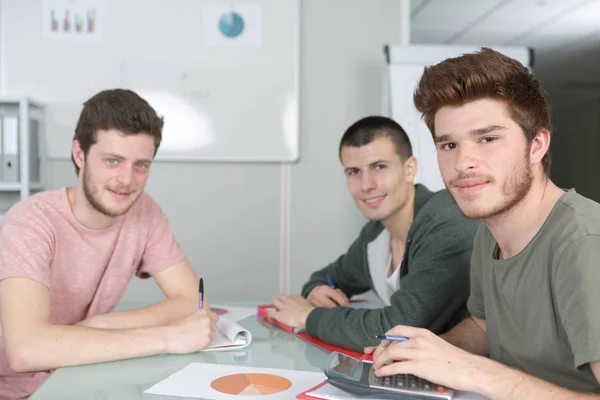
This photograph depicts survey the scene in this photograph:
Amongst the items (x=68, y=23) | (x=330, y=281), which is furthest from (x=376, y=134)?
(x=68, y=23)

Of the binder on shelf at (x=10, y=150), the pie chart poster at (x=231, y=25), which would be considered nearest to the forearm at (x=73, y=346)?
the binder on shelf at (x=10, y=150)

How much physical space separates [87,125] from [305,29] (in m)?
1.82

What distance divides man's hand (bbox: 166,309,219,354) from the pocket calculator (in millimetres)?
405

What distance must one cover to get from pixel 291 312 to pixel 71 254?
0.62 m

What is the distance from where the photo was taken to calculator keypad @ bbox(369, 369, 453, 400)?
96 cm

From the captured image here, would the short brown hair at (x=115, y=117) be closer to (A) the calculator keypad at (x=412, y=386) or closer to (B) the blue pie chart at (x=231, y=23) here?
(A) the calculator keypad at (x=412, y=386)

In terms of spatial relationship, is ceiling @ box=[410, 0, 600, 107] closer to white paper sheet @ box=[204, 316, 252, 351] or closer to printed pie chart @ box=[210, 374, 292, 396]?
white paper sheet @ box=[204, 316, 252, 351]

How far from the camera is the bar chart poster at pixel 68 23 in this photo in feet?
10.3

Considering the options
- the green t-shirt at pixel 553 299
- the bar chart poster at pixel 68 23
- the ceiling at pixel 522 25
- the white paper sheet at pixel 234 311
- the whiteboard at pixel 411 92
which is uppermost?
the ceiling at pixel 522 25

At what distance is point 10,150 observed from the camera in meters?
2.85

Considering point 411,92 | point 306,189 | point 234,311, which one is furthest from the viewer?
point 306,189

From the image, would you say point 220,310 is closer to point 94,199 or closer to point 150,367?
point 94,199

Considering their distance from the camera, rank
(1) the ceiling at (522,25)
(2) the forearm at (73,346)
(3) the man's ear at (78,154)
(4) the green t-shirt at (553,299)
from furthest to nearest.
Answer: (1) the ceiling at (522,25), (3) the man's ear at (78,154), (2) the forearm at (73,346), (4) the green t-shirt at (553,299)

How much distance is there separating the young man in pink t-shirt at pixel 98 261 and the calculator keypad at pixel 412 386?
1.62 ft
